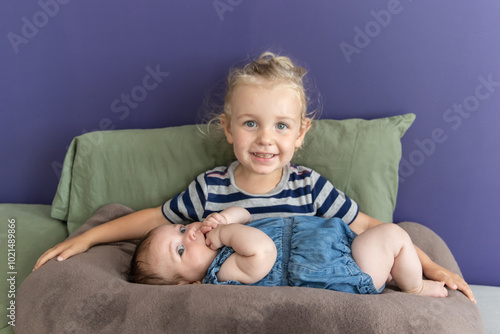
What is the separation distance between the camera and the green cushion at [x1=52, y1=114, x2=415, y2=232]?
163 centimetres

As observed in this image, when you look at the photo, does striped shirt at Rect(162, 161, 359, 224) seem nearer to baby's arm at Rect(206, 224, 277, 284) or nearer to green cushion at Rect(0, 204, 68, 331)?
baby's arm at Rect(206, 224, 277, 284)

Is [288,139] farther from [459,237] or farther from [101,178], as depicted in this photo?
[459,237]

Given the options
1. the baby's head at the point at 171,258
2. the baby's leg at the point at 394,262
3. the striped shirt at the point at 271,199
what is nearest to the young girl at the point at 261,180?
the striped shirt at the point at 271,199

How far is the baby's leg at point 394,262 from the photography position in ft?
4.22

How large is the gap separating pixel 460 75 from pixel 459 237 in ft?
2.06

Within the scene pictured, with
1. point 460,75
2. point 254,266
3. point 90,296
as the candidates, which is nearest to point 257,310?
point 254,266

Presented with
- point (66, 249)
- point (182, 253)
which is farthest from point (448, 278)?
point (66, 249)

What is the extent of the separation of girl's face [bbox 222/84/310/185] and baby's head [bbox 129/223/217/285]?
0.30 metres

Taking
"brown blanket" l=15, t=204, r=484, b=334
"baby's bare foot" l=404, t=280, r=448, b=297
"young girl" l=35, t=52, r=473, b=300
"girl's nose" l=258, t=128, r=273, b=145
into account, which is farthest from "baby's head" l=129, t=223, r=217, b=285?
"baby's bare foot" l=404, t=280, r=448, b=297

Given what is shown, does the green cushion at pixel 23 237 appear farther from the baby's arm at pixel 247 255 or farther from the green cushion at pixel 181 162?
the baby's arm at pixel 247 255

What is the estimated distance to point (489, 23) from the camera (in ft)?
5.31

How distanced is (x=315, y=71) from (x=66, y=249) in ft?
3.56

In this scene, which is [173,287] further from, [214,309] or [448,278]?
[448,278]

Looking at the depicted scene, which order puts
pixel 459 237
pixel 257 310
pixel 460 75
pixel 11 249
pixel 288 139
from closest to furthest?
pixel 257 310 < pixel 288 139 < pixel 11 249 < pixel 460 75 < pixel 459 237
